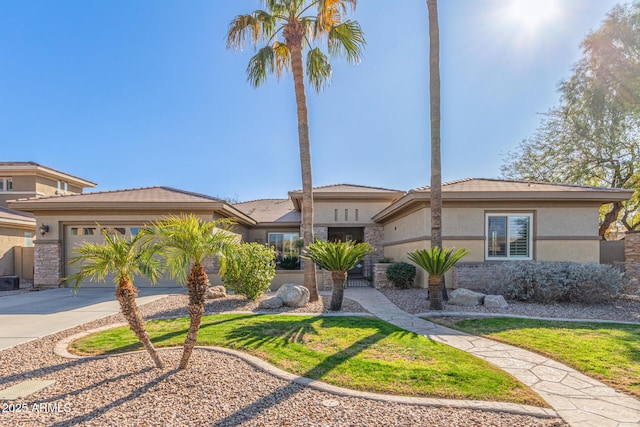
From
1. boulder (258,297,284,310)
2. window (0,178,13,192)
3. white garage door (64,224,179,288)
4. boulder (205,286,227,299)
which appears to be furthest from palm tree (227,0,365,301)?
window (0,178,13,192)

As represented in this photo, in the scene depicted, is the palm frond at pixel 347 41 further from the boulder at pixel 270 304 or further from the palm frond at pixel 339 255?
the boulder at pixel 270 304

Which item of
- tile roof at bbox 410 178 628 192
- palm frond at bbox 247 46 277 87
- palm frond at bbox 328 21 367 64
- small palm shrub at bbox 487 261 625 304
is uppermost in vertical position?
palm frond at bbox 328 21 367 64

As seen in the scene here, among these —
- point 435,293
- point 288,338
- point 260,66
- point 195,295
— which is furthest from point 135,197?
point 435,293

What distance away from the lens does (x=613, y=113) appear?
16.2 meters

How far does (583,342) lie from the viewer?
228 inches

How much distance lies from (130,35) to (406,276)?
44.8ft

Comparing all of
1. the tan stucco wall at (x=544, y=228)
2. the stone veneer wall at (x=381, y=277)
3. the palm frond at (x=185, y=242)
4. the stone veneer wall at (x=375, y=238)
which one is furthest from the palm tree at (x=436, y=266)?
the stone veneer wall at (x=375, y=238)

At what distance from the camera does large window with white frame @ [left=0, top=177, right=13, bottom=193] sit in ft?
68.9

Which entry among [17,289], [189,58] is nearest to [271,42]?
[189,58]

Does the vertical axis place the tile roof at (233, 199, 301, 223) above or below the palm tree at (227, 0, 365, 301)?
below

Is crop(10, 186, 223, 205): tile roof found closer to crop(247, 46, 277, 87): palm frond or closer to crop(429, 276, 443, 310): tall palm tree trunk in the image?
crop(247, 46, 277, 87): palm frond

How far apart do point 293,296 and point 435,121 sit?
22.0 feet

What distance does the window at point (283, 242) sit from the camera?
1853cm

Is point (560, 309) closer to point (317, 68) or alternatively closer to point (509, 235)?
point (509, 235)
